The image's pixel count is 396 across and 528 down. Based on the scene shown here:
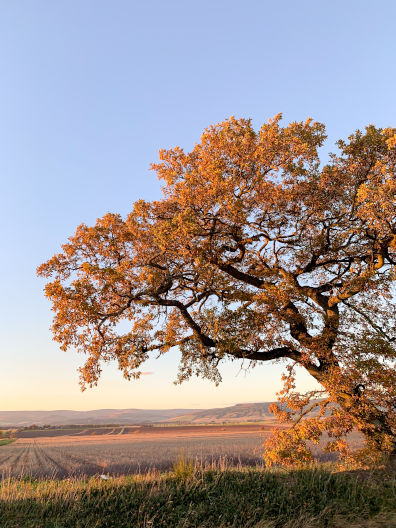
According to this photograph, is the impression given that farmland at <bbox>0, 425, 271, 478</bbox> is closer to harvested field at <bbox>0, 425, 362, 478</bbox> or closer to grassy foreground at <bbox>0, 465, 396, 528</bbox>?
harvested field at <bbox>0, 425, 362, 478</bbox>

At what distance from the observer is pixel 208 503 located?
10.8 metres

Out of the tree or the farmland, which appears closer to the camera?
the tree

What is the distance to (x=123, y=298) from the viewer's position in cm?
1684

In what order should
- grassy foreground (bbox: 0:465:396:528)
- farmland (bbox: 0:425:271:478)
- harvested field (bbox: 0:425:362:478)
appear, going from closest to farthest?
grassy foreground (bbox: 0:465:396:528), harvested field (bbox: 0:425:362:478), farmland (bbox: 0:425:271:478)

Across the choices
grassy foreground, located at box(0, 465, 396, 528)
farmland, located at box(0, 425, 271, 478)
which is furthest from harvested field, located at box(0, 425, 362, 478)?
grassy foreground, located at box(0, 465, 396, 528)

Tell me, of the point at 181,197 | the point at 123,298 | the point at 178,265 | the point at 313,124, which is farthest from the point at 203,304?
the point at 313,124

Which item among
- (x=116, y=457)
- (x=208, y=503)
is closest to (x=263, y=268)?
(x=208, y=503)

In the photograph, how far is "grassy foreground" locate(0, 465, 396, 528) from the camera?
9.72 metres

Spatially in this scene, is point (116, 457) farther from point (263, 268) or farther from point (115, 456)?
point (263, 268)

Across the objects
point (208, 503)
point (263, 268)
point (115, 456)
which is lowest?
point (115, 456)

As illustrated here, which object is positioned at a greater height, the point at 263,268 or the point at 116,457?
the point at 263,268

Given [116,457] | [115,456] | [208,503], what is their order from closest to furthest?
1. [208,503]
2. [116,457]
3. [115,456]

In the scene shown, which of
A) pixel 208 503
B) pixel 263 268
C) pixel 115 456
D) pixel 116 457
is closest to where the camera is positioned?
pixel 208 503

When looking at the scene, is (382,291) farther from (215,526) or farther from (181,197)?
(215,526)
